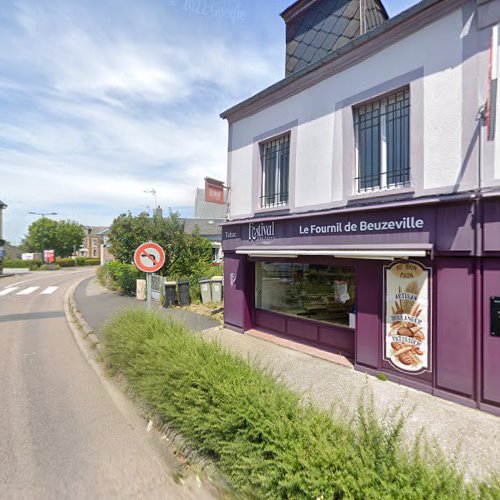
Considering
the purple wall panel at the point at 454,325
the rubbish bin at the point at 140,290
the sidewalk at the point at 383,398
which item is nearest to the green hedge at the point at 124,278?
the rubbish bin at the point at 140,290

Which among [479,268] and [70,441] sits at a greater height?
[479,268]

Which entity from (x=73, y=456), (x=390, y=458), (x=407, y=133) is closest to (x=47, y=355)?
(x=73, y=456)

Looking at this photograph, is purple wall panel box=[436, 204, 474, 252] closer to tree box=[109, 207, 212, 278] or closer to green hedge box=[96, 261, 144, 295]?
tree box=[109, 207, 212, 278]

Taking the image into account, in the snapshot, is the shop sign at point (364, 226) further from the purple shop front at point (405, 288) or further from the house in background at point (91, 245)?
the house in background at point (91, 245)

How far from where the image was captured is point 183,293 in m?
11.5

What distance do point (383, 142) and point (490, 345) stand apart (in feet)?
11.8

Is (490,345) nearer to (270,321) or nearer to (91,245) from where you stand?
(270,321)

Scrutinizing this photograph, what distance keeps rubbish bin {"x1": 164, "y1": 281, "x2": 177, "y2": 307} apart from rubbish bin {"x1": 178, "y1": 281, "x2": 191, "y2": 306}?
0.25 metres

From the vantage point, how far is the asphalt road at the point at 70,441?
Answer: 2.83 metres

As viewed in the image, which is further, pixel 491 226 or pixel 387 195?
pixel 387 195

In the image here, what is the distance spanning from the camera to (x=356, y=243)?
17.9 feet

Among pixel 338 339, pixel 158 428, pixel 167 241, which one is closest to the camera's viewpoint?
pixel 158 428

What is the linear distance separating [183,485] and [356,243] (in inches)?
171

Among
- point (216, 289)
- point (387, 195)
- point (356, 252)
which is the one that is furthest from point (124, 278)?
point (387, 195)
